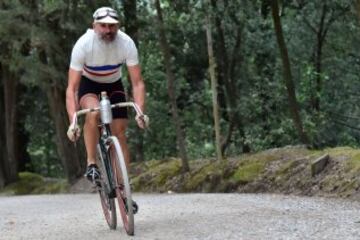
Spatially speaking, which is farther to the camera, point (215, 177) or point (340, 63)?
point (340, 63)

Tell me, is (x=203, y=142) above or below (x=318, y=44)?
below

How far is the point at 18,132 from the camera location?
24.1 meters

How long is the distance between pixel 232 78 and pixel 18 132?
8032mm

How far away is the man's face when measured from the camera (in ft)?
20.8

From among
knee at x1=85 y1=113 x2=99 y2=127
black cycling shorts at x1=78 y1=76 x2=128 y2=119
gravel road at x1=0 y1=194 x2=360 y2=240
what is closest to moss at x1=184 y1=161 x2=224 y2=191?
gravel road at x1=0 y1=194 x2=360 y2=240

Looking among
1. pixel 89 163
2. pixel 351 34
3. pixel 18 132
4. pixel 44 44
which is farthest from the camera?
pixel 18 132

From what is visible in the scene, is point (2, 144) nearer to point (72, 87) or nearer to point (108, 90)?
point (108, 90)

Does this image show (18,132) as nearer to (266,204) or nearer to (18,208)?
(18,208)

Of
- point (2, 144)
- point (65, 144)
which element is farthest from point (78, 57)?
point (2, 144)

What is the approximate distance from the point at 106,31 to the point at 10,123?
1683 cm

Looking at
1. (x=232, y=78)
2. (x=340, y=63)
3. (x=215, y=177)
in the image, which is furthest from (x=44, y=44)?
(x=340, y=63)

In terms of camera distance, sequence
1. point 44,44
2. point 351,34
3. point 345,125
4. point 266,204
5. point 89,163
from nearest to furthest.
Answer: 1. point 89,163
2. point 266,204
3. point 44,44
4. point 345,125
5. point 351,34

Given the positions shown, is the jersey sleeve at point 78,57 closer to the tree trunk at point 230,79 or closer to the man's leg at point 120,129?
the man's leg at point 120,129

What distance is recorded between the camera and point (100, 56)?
645cm
